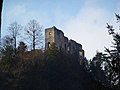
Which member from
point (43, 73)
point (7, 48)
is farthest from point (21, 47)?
point (43, 73)

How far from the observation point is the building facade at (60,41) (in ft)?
206

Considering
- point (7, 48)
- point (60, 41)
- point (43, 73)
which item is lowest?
point (43, 73)

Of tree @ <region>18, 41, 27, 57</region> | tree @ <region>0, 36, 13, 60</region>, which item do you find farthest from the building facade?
tree @ <region>0, 36, 13, 60</region>

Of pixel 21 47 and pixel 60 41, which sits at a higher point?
pixel 60 41

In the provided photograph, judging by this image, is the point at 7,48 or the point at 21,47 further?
the point at 21,47

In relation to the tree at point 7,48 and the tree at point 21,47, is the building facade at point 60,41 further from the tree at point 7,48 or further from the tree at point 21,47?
the tree at point 7,48

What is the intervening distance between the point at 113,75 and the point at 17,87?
86.5ft

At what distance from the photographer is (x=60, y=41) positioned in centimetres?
6538

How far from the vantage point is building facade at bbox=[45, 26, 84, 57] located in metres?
62.9

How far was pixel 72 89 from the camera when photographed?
42.5m

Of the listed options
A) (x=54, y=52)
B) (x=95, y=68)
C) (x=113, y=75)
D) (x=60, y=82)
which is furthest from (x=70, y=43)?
(x=113, y=75)

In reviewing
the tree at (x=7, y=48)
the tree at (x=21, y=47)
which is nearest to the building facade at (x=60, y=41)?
the tree at (x=21, y=47)

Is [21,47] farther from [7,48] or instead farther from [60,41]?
[60,41]

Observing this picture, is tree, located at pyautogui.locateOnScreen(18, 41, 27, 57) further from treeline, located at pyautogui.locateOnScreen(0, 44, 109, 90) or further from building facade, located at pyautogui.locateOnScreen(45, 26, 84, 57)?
building facade, located at pyautogui.locateOnScreen(45, 26, 84, 57)
